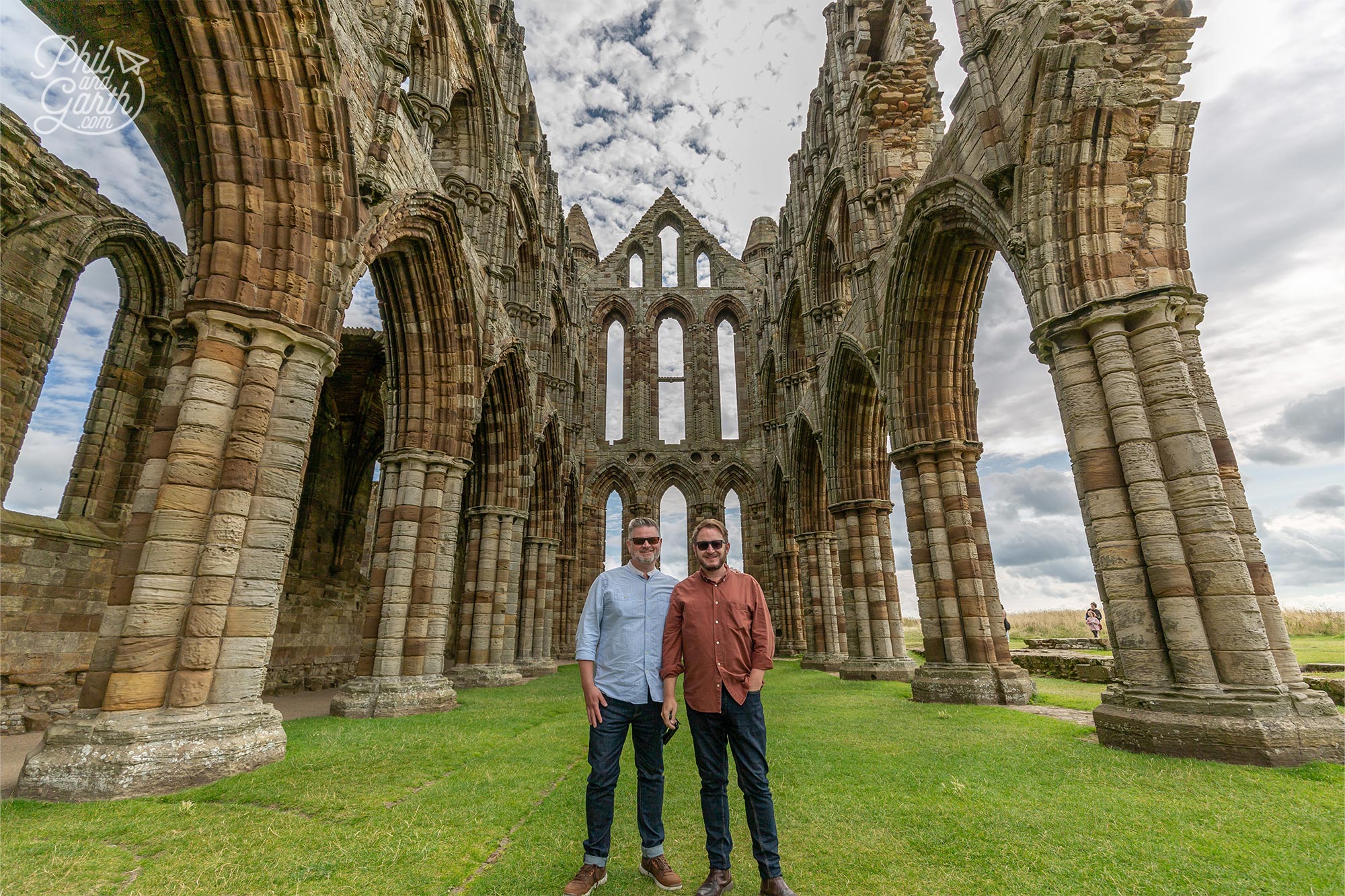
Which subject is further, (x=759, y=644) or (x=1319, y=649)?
(x=1319, y=649)

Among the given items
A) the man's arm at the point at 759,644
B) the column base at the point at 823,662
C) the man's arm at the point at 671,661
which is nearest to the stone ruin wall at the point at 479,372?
Answer: the column base at the point at 823,662

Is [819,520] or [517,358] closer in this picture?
[517,358]

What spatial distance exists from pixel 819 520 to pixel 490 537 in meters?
10.5

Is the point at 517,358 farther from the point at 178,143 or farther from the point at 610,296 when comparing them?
the point at 610,296

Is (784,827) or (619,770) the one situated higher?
(619,770)

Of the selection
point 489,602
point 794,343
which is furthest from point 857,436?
point 489,602

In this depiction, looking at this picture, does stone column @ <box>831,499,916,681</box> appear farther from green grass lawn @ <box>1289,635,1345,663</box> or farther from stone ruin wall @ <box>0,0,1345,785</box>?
green grass lawn @ <box>1289,635,1345,663</box>

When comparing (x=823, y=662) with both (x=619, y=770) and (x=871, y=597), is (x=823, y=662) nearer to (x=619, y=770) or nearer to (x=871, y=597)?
(x=871, y=597)

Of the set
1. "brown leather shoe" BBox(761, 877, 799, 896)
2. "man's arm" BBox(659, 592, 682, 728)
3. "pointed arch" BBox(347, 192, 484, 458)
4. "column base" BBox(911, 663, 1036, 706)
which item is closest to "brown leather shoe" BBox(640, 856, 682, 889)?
"brown leather shoe" BBox(761, 877, 799, 896)

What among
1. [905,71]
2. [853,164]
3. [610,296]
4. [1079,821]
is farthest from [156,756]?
Result: [610,296]

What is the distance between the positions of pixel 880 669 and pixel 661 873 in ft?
38.4

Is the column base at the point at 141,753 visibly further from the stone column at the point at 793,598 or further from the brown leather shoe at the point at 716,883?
the stone column at the point at 793,598

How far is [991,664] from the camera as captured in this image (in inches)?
372

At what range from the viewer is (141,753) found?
457 centimetres
